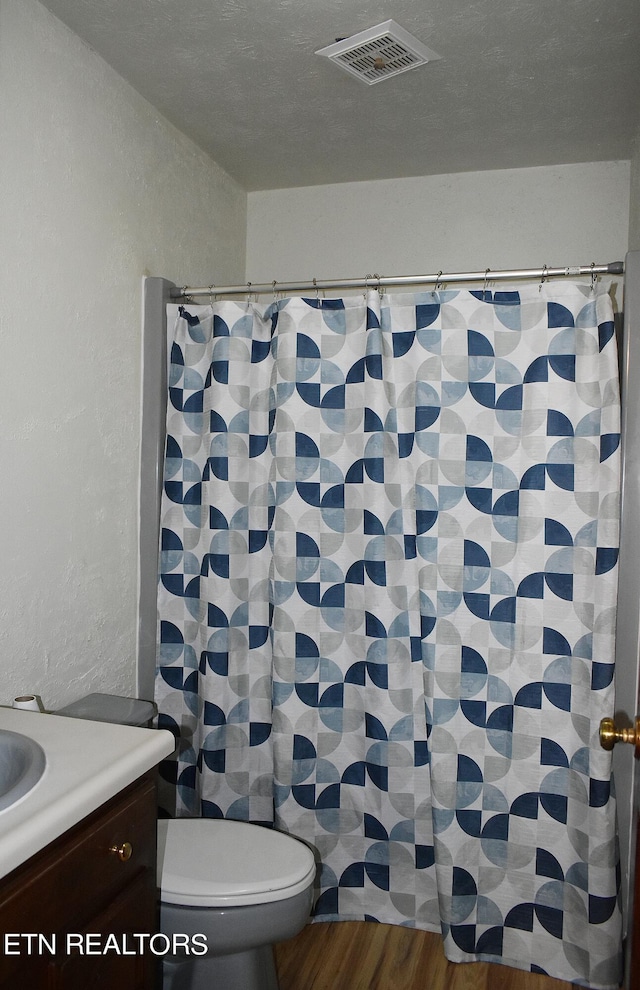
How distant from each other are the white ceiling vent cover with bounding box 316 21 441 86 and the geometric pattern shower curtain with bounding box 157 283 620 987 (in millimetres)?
567

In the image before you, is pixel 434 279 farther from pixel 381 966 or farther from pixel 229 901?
pixel 381 966

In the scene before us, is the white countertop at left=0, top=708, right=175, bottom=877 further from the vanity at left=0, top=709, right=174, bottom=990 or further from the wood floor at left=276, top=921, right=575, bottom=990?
the wood floor at left=276, top=921, right=575, bottom=990

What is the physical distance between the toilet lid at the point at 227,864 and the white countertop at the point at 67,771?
0.44m

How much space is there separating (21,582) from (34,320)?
600 millimetres

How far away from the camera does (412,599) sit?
197cm

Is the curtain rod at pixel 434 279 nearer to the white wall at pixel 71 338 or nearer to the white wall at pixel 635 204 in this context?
the white wall at pixel 71 338

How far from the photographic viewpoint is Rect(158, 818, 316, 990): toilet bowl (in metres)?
1.53

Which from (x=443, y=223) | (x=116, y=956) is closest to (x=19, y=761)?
(x=116, y=956)

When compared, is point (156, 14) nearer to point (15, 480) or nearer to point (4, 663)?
point (15, 480)

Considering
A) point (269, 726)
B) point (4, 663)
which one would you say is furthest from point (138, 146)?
point (269, 726)

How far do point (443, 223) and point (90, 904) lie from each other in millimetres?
2316

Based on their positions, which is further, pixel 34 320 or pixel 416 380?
pixel 416 380

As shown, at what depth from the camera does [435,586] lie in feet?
6.30

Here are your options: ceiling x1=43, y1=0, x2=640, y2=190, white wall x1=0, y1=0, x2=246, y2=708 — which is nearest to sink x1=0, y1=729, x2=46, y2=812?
white wall x1=0, y1=0, x2=246, y2=708
